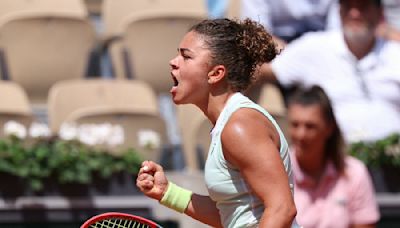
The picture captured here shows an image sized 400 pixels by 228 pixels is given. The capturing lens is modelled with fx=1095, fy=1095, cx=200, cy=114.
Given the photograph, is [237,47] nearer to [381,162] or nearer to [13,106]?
[381,162]

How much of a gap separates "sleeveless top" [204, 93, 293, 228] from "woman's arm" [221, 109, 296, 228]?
6 centimetres

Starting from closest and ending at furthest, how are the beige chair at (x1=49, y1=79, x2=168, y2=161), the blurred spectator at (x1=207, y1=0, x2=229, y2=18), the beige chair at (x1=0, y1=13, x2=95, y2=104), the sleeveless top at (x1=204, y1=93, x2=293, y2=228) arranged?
the sleeveless top at (x1=204, y1=93, x2=293, y2=228) → the beige chair at (x1=49, y1=79, x2=168, y2=161) → the beige chair at (x1=0, y1=13, x2=95, y2=104) → the blurred spectator at (x1=207, y1=0, x2=229, y2=18)

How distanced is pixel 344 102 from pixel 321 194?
120 centimetres

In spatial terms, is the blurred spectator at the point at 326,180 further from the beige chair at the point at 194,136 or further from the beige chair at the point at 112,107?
the beige chair at the point at 112,107

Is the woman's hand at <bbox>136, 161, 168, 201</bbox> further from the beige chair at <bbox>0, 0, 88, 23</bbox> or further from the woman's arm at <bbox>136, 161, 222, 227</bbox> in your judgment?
the beige chair at <bbox>0, 0, 88, 23</bbox>

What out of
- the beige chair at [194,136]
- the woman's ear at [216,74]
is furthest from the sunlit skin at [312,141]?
the woman's ear at [216,74]

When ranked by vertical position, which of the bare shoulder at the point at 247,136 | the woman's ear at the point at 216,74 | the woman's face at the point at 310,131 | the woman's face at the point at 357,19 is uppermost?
the woman's face at the point at 357,19

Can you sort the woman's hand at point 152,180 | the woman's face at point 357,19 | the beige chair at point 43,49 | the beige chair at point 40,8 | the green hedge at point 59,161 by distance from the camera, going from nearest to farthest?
the woman's hand at point 152,180 < the green hedge at point 59,161 < the woman's face at point 357,19 < the beige chair at point 43,49 < the beige chair at point 40,8

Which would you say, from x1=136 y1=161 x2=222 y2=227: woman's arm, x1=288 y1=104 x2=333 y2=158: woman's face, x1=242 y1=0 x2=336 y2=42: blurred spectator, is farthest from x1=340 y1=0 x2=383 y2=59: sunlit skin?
x1=136 y1=161 x2=222 y2=227: woman's arm

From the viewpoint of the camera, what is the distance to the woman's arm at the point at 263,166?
8.62ft

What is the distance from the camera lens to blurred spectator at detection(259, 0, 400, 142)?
5500 millimetres

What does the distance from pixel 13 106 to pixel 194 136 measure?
90 centimetres

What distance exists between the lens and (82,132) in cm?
520

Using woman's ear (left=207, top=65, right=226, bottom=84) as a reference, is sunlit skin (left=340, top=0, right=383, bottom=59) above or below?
above
